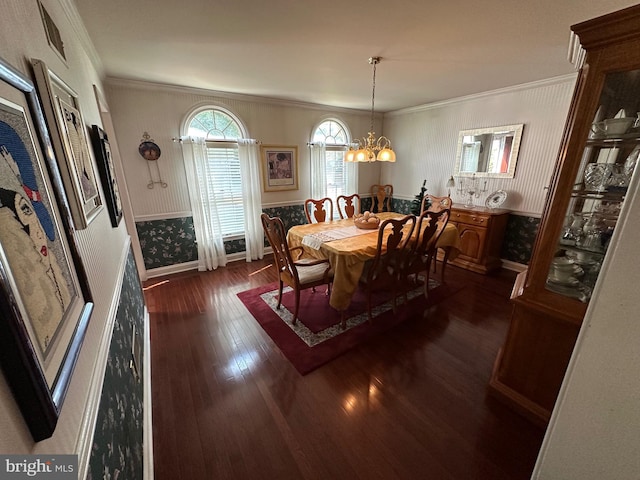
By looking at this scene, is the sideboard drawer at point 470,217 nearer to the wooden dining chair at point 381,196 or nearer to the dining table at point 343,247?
the dining table at point 343,247

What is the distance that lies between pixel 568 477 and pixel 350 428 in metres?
1.07

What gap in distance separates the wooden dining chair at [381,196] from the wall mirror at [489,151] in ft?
3.81

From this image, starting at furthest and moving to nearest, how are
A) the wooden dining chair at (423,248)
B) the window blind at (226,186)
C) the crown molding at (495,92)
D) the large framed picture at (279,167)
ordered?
the large framed picture at (279,167) < the window blind at (226,186) < the crown molding at (495,92) < the wooden dining chair at (423,248)

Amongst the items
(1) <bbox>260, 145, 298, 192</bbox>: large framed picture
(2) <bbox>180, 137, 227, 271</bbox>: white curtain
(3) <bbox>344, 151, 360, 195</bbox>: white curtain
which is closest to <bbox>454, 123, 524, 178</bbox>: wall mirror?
(3) <bbox>344, 151, 360, 195</bbox>: white curtain

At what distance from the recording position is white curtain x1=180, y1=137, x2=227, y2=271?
11.0 ft

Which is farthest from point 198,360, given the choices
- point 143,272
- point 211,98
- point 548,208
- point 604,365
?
point 211,98

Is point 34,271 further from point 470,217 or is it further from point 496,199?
point 496,199

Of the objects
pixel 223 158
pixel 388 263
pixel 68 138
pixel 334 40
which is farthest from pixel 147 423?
pixel 223 158

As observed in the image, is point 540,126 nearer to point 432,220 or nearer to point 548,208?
point 432,220

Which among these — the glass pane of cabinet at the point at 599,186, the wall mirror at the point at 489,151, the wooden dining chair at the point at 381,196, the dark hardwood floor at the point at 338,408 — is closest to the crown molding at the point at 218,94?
the wooden dining chair at the point at 381,196

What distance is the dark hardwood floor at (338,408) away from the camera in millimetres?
1336

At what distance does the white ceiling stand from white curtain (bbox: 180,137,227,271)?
78cm

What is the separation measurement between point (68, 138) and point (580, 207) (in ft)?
7.92

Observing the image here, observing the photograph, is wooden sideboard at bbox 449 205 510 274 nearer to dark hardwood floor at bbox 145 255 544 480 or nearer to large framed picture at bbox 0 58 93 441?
dark hardwood floor at bbox 145 255 544 480
